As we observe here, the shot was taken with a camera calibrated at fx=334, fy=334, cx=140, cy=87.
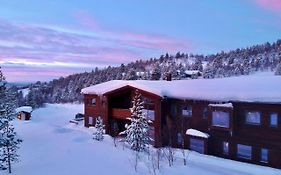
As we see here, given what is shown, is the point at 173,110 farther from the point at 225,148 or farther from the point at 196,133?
the point at 225,148

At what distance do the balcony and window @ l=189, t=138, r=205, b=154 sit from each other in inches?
354

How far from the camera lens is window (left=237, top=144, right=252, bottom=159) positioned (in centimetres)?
2719

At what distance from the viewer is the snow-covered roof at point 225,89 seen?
1009 inches

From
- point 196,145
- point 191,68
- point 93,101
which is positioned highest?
point 191,68

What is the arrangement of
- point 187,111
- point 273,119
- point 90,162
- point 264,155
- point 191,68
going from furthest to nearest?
point 191,68 < point 187,111 < point 264,155 < point 273,119 < point 90,162

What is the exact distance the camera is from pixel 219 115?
28781 millimetres

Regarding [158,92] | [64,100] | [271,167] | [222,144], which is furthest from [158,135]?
[64,100]

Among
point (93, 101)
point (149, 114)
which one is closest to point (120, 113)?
point (149, 114)

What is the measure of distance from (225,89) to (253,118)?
12.4ft

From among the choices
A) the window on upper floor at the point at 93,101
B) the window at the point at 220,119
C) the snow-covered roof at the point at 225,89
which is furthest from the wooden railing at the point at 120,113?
the window at the point at 220,119

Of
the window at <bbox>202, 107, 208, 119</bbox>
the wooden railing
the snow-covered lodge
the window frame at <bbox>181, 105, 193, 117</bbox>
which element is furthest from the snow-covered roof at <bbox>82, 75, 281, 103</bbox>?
the wooden railing

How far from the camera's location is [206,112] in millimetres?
30438

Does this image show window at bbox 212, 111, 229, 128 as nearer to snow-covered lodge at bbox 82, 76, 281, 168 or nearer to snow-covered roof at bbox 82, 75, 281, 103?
snow-covered lodge at bbox 82, 76, 281, 168

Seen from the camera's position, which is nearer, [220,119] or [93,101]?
[220,119]
